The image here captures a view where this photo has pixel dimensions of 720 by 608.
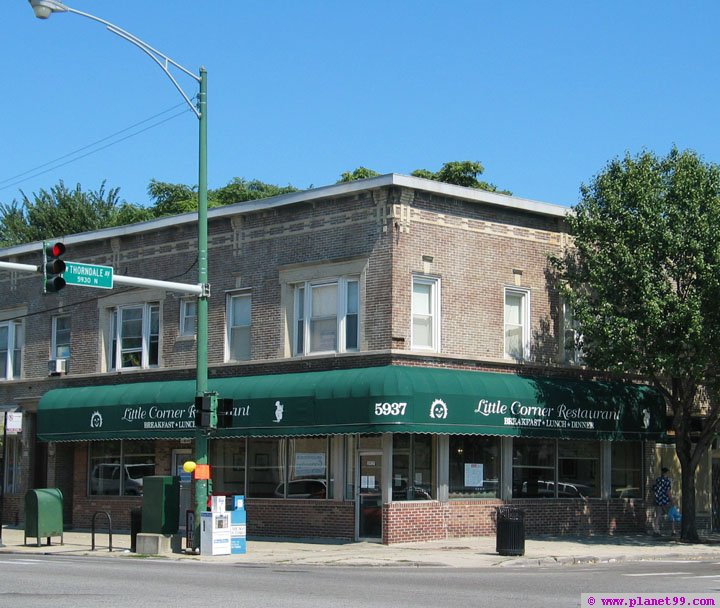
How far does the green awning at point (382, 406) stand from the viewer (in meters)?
26.5

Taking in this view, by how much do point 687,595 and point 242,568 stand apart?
9.12 metres

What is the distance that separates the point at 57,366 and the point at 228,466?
7164 mm

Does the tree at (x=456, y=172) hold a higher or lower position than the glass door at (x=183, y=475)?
higher

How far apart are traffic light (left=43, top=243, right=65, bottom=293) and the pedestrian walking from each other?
17602mm

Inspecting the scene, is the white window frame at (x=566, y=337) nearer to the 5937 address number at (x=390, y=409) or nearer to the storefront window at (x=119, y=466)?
the 5937 address number at (x=390, y=409)

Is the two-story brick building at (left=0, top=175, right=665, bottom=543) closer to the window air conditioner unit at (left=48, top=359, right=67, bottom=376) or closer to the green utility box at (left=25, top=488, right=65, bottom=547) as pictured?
the window air conditioner unit at (left=48, top=359, right=67, bottom=376)

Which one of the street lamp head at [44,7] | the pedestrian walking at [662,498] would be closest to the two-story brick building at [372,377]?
the pedestrian walking at [662,498]

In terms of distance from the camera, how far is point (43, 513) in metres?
27.5

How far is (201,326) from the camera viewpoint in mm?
24875

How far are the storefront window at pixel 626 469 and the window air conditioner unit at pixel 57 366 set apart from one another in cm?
1600

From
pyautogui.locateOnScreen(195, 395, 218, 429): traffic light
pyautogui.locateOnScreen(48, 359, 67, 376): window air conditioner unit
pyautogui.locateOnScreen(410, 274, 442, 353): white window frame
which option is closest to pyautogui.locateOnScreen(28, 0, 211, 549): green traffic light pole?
pyautogui.locateOnScreen(195, 395, 218, 429): traffic light

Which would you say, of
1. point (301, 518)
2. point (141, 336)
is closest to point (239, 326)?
point (141, 336)

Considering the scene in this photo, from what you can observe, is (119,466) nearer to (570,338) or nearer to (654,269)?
(570,338)

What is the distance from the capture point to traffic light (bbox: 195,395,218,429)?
2434 centimetres
